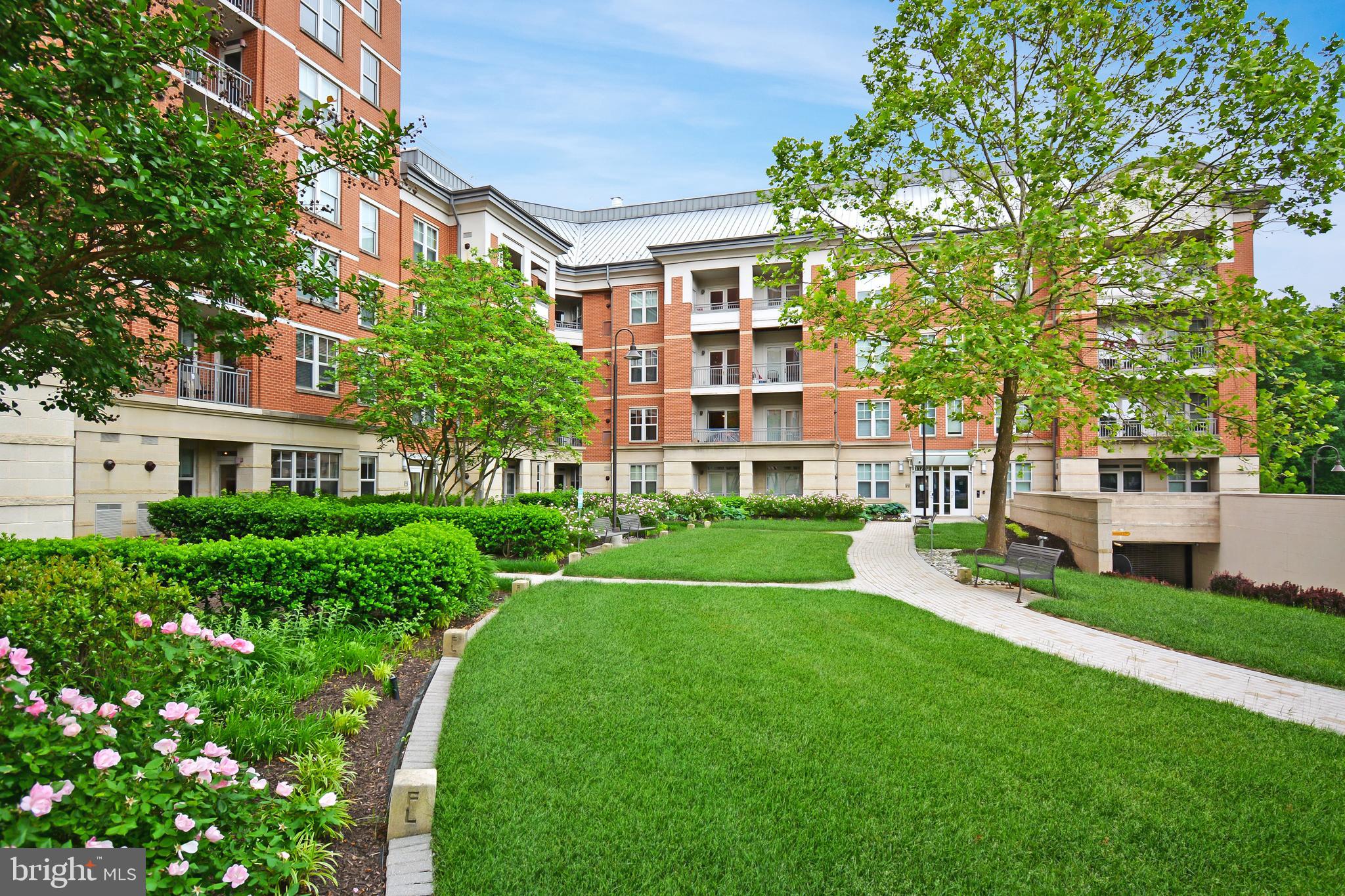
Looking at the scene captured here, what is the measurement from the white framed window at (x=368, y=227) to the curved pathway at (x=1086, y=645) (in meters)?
16.2

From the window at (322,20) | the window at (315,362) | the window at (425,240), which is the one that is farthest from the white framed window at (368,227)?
the window at (322,20)

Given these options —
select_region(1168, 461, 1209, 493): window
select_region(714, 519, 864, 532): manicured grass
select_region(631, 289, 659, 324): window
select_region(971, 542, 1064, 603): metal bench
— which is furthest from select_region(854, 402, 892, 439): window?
select_region(971, 542, 1064, 603): metal bench

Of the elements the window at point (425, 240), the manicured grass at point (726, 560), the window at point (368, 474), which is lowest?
the manicured grass at point (726, 560)

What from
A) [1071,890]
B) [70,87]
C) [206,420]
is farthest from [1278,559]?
[206,420]

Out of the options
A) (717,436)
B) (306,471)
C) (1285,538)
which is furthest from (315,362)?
(1285,538)

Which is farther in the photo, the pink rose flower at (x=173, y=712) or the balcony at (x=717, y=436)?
the balcony at (x=717, y=436)

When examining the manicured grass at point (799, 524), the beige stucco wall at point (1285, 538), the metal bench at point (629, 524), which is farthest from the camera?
the manicured grass at point (799, 524)

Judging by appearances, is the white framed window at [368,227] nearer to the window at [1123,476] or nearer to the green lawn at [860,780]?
the green lawn at [860,780]

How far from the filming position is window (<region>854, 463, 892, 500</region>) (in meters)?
32.5

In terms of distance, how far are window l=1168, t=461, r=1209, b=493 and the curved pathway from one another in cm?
2372

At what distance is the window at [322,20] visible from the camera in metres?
20.2

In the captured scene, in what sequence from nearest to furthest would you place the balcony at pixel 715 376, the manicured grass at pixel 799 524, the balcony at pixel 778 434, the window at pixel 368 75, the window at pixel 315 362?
the window at pixel 315 362 < the window at pixel 368 75 < the manicured grass at pixel 799 524 < the balcony at pixel 778 434 < the balcony at pixel 715 376

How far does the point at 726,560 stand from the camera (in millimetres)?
14516

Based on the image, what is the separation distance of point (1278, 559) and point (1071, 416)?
23.1ft
